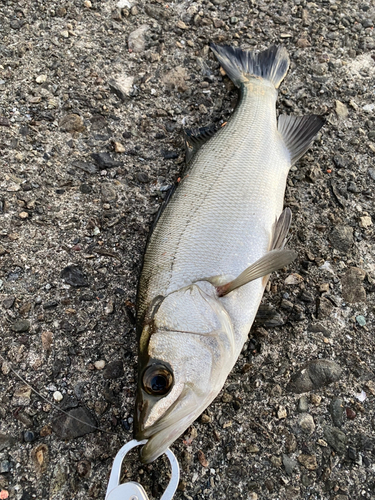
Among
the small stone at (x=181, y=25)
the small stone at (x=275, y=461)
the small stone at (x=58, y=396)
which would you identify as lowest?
the small stone at (x=58, y=396)

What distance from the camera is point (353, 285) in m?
2.90

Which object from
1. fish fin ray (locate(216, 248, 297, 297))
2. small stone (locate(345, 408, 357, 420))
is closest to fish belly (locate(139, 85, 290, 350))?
fish fin ray (locate(216, 248, 297, 297))

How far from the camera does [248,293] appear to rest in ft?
8.20

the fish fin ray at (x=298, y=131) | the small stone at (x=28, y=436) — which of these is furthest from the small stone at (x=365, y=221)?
the small stone at (x=28, y=436)

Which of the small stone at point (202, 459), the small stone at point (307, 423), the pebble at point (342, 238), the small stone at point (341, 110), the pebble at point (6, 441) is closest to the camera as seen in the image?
the pebble at point (6, 441)

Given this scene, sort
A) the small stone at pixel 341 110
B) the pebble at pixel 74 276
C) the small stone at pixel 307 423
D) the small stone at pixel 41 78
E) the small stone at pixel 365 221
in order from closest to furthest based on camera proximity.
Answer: the small stone at pixel 307 423 < the pebble at pixel 74 276 < the small stone at pixel 365 221 < the small stone at pixel 41 78 < the small stone at pixel 341 110

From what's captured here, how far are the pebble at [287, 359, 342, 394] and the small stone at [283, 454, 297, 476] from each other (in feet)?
1.33

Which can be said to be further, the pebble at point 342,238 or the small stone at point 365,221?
the small stone at point 365,221

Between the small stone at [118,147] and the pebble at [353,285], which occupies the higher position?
the small stone at [118,147]

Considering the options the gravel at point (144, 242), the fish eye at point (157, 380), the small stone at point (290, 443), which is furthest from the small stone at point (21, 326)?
the small stone at point (290, 443)

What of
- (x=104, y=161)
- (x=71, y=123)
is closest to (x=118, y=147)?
(x=104, y=161)

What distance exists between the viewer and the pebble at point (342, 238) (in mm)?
3051

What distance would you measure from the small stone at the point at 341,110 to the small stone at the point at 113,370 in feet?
10.0

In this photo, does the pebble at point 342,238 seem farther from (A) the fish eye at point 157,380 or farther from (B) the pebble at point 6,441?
(B) the pebble at point 6,441
